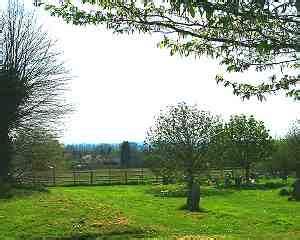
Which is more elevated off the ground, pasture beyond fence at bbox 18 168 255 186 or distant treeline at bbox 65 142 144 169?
distant treeline at bbox 65 142 144 169

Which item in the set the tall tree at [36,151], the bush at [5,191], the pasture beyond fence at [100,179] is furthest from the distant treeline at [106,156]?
the bush at [5,191]

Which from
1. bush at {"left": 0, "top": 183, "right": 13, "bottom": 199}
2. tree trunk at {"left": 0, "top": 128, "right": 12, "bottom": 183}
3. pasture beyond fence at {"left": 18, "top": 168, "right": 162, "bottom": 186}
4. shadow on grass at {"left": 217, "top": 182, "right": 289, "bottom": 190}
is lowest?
shadow on grass at {"left": 217, "top": 182, "right": 289, "bottom": 190}

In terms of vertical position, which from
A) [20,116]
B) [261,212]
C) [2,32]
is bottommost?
[261,212]

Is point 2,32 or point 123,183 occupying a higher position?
point 2,32

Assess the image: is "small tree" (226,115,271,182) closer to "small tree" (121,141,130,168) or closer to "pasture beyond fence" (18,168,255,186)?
"pasture beyond fence" (18,168,255,186)

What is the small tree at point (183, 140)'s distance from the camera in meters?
41.2

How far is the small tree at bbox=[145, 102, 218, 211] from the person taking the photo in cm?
4122

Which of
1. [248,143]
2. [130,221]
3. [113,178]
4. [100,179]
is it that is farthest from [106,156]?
[130,221]

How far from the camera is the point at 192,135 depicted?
42.0 meters

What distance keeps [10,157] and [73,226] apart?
14646 mm

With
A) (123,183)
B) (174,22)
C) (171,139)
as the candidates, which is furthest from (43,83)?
(174,22)

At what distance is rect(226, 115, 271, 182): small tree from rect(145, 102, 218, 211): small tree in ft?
28.4

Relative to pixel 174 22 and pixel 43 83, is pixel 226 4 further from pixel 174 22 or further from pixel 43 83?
pixel 43 83

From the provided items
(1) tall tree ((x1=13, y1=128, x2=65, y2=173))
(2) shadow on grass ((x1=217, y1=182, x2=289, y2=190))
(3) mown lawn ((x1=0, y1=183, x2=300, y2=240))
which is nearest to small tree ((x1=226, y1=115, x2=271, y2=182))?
(2) shadow on grass ((x1=217, y1=182, x2=289, y2=190))
